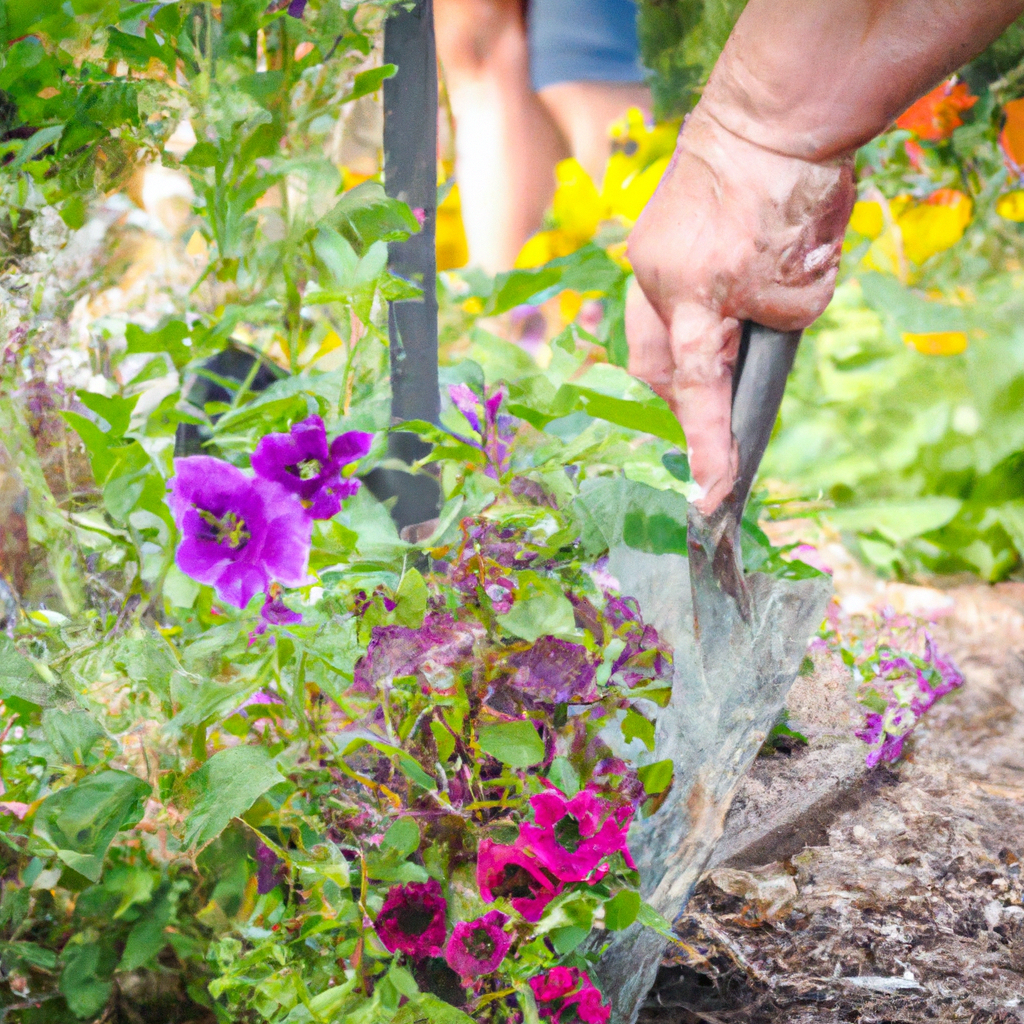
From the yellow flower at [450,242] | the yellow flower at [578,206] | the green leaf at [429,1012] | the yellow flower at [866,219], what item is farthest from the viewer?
the yellow flower at [866,219]

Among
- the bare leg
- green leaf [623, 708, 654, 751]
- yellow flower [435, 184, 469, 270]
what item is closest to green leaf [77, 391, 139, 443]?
green leaf [623, 708, 654, 751]

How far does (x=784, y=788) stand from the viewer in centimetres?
63

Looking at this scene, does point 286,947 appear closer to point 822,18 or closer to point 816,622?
point 816,622

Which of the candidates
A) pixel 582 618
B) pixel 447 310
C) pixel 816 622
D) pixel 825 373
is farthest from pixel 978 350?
pixel 582 618

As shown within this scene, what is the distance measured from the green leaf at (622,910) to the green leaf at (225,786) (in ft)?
0.61

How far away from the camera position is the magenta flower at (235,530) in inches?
20.8

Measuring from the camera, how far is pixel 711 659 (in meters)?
0.58

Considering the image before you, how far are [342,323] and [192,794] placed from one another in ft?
1.02

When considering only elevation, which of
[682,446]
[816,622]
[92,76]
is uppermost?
[92,76]

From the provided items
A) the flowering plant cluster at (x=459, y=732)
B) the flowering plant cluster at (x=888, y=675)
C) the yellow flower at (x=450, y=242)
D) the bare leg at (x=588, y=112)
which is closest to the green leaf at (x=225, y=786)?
the flowering plant cluster at (x=459, y=732)

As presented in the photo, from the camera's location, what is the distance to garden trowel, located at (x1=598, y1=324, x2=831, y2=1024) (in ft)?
1.83

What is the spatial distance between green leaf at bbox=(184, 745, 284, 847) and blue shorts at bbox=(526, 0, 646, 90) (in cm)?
94

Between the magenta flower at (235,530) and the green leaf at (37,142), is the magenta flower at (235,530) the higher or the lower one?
the lower one

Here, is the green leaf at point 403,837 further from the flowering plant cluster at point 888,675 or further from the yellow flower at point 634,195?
the yellow flower at point 634,195
